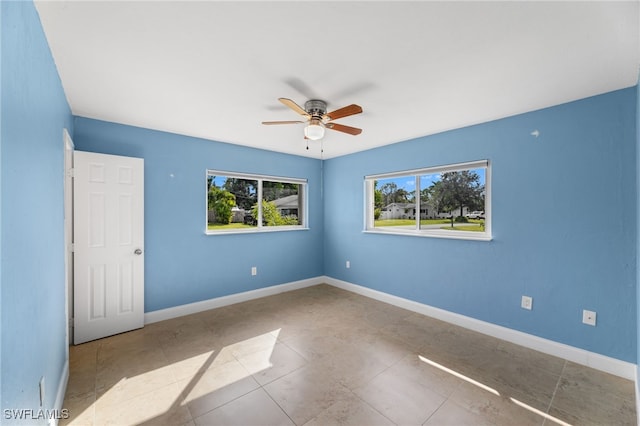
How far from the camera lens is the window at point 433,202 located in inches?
126

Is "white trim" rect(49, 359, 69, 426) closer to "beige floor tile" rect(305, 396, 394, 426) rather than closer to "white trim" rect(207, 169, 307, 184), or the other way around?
"beige floor tile" rect(305, 396, 394, 426)

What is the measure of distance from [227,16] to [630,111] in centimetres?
313

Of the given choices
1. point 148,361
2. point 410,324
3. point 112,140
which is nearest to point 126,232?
point 112,140

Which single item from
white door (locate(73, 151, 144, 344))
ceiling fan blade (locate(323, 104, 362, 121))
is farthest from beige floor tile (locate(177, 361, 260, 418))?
ceiling fan blade (locate(323, 104, 362, 121))

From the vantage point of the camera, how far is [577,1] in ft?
4.39

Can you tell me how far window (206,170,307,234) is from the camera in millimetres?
3949

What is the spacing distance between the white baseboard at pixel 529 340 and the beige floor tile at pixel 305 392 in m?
1.87

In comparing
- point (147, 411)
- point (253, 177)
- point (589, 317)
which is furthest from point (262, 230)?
point (589, 317)

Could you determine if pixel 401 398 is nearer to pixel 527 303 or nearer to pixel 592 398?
pixel 592 398

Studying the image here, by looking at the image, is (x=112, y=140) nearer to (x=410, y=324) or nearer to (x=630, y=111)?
(x=410, y=324)

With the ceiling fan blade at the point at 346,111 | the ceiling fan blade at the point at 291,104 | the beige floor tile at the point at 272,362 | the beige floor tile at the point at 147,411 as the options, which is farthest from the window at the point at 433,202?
the beige floor tile at the point at 147,411

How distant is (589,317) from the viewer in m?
2.39

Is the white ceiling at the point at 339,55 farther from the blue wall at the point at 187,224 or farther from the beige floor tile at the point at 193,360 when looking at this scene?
the beige floor tile at the point at 193,360

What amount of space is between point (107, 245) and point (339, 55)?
3.04 meters
